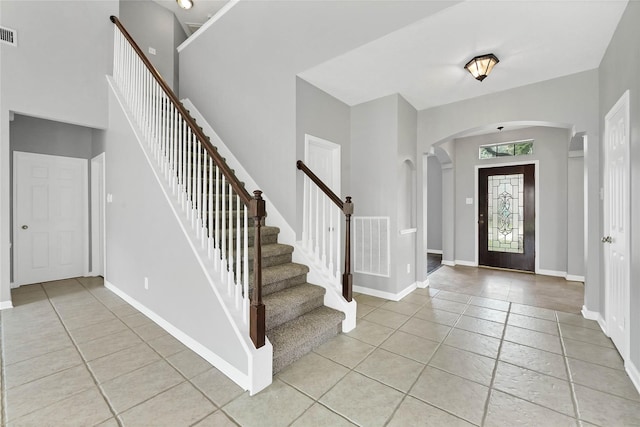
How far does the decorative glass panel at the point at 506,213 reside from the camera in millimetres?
5307

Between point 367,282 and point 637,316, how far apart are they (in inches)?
101

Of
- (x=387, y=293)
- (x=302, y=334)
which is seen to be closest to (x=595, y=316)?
(x=387, y=293)

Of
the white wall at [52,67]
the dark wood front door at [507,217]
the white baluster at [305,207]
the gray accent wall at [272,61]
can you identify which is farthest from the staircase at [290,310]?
the dark wood front door at [507,217]

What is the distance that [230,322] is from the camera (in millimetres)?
1978

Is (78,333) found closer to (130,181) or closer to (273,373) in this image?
(130,181)

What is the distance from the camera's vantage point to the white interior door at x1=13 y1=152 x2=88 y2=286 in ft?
13.3

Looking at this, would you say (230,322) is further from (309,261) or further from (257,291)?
(309,261)

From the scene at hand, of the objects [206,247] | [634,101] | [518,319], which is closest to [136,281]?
[206,247]

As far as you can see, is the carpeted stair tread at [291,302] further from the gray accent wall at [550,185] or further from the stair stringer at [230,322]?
the gray accent wall at [550,185]

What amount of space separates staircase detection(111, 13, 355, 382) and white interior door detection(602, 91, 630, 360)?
2.31m

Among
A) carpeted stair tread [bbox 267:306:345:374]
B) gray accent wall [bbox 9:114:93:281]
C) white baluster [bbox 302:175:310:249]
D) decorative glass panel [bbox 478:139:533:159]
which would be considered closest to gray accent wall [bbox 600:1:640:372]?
carpeted stair tread [bbox 267:306:345:374]

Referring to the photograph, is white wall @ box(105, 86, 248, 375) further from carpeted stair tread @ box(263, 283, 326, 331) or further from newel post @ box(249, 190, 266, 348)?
carpeted stair tread @ box(263, 283, 326, 331)

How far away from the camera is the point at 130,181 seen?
329 centimetres

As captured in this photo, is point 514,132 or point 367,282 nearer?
point 367,282
